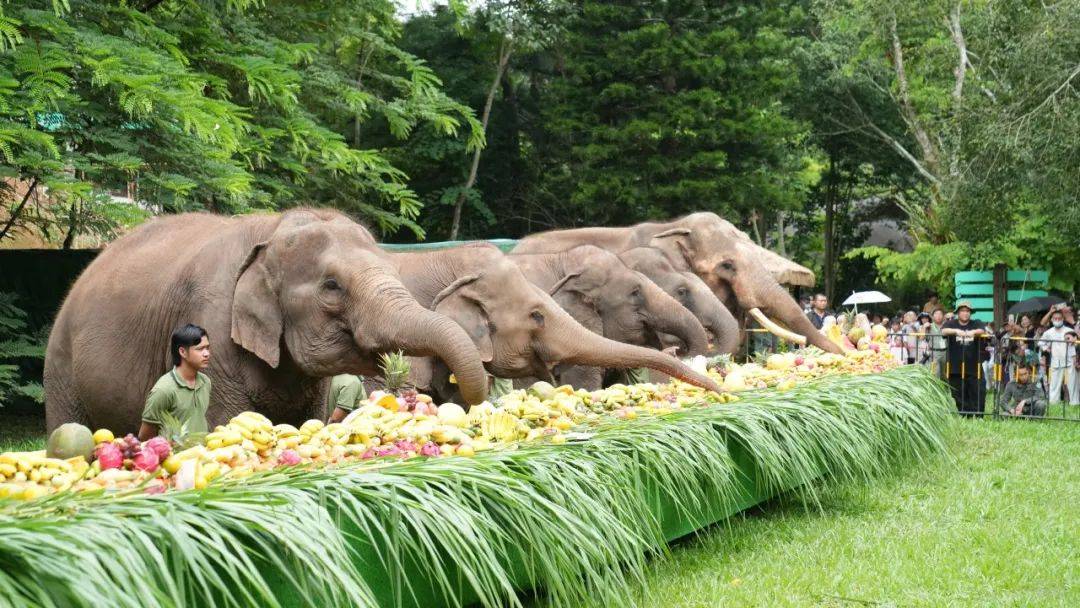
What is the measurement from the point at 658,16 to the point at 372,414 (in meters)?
25.1

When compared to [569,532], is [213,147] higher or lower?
higher

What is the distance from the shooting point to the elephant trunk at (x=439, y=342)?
21.6 ft

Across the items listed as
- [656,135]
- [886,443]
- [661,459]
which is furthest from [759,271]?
[656,135]

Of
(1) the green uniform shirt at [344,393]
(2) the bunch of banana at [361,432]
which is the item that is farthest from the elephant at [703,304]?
(2) the bunch of banana at [361,432]

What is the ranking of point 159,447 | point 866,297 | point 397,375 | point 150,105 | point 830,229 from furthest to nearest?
1. point 830,229
2. point 866,297
3. point 150,105
4. point 397,375
5. point 159,447

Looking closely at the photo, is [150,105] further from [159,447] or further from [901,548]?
[901,548]

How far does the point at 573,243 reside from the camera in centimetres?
1348

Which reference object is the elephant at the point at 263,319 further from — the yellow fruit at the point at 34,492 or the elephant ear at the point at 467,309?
the yellow fruit at the point at 34,492

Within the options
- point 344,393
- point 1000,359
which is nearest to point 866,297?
point 1000,359

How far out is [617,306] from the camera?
11.2 metres

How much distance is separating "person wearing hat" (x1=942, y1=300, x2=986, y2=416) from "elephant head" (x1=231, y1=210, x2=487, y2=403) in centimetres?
1247

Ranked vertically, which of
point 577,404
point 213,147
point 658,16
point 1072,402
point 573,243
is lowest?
point 1072,402

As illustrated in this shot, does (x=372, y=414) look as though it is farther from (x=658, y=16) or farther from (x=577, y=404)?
(x=658, y=16)

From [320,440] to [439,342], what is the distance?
1676mm
